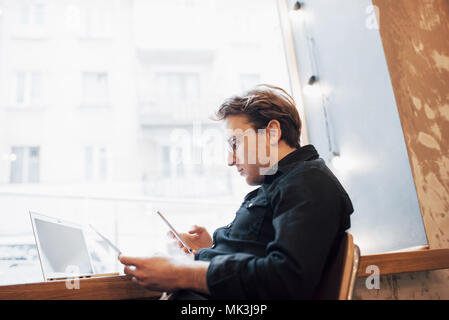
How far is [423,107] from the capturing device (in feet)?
3.52

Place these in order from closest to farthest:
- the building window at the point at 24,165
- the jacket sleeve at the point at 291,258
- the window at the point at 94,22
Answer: the jacket sleeve at the point at 291,258, the building window at the point at 24,165, the window at the point at 94,22

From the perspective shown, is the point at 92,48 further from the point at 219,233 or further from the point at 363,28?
the point at 219,233

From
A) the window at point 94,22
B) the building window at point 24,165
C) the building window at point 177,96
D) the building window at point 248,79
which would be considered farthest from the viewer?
the building window at point 177,96

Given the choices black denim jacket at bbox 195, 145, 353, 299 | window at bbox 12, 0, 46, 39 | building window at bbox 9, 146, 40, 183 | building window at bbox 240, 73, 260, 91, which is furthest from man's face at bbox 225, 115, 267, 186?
window at bbox 12, 0, 46, 39

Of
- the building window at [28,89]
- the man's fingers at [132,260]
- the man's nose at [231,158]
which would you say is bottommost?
the man's fingers at [132,260]

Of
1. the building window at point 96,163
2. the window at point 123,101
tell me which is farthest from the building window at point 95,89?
the building window at point 96,163

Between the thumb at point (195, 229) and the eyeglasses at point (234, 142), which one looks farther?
the thumb at point (195, 229)

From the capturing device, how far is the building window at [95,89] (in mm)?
4324

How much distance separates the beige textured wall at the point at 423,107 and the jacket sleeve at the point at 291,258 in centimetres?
44

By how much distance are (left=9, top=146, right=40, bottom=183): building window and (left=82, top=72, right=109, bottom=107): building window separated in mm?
986

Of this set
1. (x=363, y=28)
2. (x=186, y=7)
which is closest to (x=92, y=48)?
(x=186, y=7)

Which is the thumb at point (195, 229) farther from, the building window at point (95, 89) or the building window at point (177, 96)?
the building window at point (177, 96)
